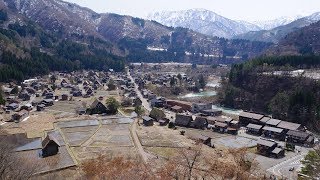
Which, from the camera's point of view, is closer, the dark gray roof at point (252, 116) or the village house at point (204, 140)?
the village house at point (204, 140)

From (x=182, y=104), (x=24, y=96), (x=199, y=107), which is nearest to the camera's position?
(x=199, y=107)

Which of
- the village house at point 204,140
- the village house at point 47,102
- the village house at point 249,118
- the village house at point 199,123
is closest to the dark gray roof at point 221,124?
the village house at point 199,123

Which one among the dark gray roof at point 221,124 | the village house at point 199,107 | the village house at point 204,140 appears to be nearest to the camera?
the village house at point 204,140

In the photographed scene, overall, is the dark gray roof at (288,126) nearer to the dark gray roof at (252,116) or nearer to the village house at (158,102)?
the dark gray roof at (252,116)

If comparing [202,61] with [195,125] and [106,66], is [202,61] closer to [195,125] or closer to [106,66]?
[106,66]

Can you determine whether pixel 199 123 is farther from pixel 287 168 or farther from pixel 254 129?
pixel 287 168

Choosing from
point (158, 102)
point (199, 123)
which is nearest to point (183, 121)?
point (199, 123)
